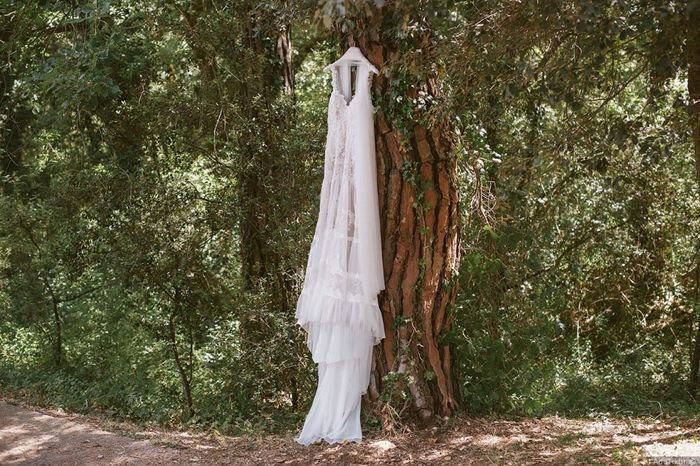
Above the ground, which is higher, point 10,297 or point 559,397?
point 10,297

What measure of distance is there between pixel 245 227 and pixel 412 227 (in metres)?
2.53

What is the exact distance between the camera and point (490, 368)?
244 inches

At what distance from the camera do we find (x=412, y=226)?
5625 mm

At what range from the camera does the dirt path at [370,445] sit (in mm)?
Answer: 4980

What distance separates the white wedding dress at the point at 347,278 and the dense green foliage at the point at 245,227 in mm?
751

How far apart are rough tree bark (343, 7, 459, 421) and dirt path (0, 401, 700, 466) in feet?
1.32

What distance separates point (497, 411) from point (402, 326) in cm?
112

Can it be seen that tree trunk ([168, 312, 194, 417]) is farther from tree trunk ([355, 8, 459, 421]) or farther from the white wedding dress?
tree trunk ([355, 8, 459, 421])

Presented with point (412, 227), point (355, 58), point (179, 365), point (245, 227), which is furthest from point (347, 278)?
point (179, 365)

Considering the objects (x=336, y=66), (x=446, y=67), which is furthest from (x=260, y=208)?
(x=446, y=67)

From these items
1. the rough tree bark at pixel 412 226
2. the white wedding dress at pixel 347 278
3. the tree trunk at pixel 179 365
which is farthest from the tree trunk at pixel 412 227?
the tree trunk at pixel 179 365

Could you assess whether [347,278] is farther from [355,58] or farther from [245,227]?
[245,227]

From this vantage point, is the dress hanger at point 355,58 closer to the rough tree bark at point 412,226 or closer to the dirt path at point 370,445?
the rough tree bark at point 412,226

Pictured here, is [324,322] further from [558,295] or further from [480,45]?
[558,295]
